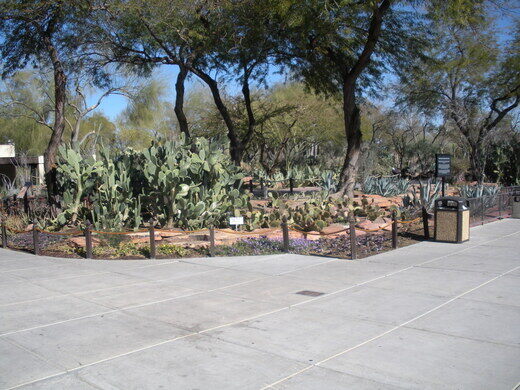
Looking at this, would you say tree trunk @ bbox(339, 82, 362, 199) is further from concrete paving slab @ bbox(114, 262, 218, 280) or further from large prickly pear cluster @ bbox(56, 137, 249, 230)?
concrete paving slab @ bbox(114, 262, 218, 280)

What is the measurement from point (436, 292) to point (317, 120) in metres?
28.5

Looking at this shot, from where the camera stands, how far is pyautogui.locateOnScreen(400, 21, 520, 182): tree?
85.4 ft

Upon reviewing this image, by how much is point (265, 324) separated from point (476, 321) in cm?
256

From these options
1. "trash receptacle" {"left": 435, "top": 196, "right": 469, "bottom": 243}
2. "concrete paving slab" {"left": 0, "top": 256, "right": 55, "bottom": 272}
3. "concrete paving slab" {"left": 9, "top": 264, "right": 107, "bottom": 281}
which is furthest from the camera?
"trash receptacle" {"left": 435, "top": 196, "right": 469, "bottom": 243}

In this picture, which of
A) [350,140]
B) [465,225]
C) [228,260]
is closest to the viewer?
[228,260]

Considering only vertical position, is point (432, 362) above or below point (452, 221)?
below

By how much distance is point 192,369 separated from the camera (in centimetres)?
536

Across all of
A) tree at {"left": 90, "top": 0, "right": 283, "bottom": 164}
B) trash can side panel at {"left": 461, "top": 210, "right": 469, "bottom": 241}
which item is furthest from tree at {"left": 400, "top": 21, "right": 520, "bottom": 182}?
trash can side panel at {"left": 461, "top": 210, "right": 469, "bottom": 241}

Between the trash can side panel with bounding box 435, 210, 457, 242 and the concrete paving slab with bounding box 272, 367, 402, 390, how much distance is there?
854cm

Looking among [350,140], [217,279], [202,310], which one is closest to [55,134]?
[217,279]

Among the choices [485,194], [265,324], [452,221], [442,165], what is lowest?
[265,324]

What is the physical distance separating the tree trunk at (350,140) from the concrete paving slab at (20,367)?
14.5 m

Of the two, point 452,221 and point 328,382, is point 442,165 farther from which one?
point 328,382

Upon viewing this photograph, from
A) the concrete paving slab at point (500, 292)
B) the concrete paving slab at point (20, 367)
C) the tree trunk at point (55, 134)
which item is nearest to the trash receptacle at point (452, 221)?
the concrete paving slab at point (500, 292)
